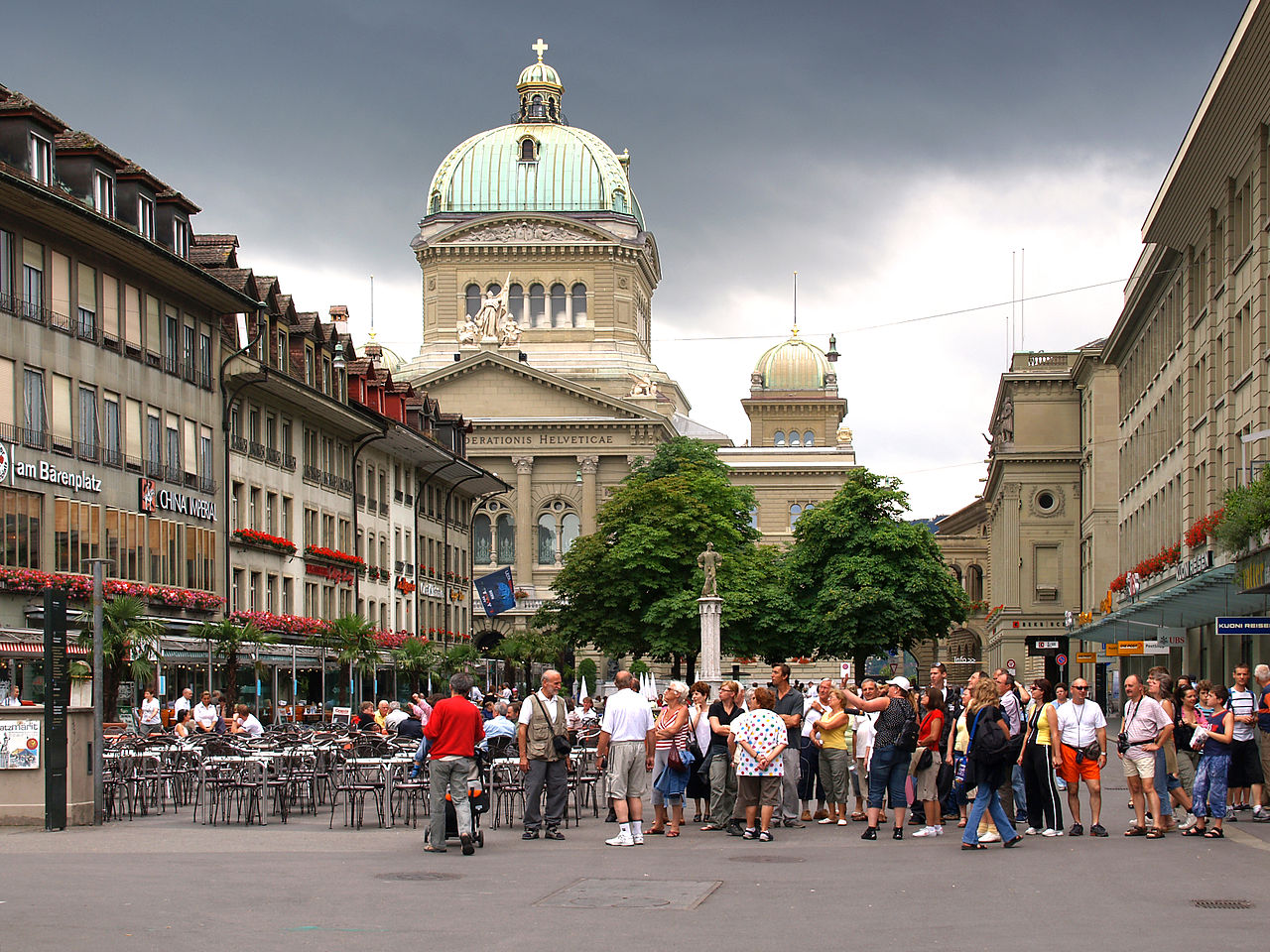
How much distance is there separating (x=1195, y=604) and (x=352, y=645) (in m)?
19.6

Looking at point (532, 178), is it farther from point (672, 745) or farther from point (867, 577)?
point (672, 745)

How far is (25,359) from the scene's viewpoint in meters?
35.4

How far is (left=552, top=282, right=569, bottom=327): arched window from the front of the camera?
122 meters

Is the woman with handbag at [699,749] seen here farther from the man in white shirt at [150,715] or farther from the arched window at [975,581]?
the arched window at [975,581]

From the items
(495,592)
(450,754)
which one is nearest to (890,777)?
(450,754)

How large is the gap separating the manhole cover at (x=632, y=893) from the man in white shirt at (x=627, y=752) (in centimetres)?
384

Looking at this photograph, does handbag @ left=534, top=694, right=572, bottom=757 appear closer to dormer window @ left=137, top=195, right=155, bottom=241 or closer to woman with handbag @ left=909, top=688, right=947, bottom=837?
woman with handbag @ left=909, top=688, right=947, bottom=837

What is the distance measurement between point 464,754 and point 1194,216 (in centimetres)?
3449

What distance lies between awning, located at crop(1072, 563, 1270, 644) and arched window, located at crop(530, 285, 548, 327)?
214 ft

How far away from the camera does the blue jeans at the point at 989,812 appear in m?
19.3

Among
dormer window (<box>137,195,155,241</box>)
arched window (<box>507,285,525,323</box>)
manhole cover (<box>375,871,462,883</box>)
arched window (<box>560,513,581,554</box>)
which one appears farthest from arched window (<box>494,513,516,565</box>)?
manhole cover (<box>375,871,462,883</box>)

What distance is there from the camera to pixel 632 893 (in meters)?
15.6

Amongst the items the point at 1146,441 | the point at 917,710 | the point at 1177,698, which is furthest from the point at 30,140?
the point at 1146,441

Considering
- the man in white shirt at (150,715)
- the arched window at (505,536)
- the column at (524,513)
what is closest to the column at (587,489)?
the column at (524,513)
